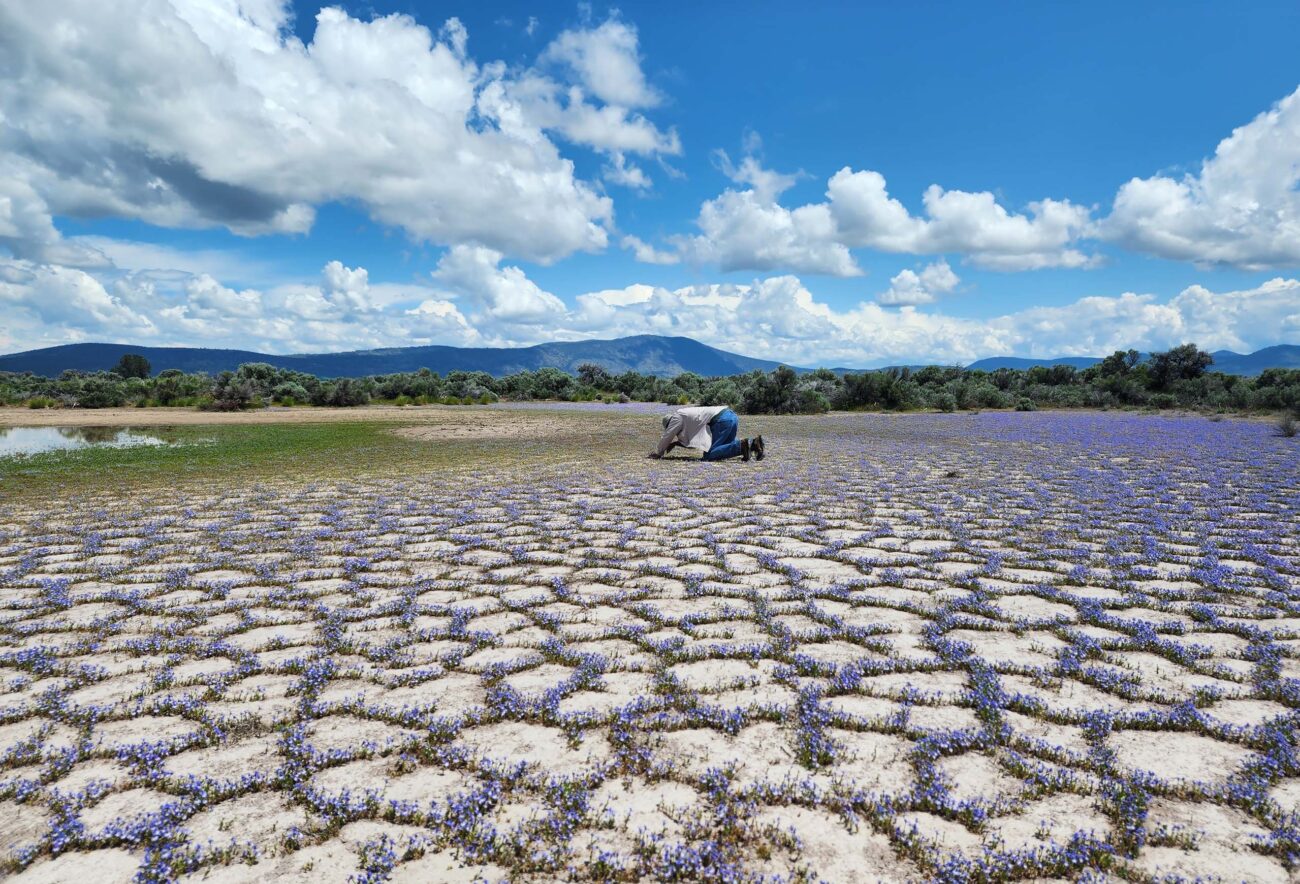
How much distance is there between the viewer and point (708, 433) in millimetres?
15609

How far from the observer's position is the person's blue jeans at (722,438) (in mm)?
15469

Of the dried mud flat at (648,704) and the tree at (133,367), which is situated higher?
the tree at (133,367)

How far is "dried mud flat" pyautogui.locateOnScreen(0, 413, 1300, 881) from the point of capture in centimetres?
246

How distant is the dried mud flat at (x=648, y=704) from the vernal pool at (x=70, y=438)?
13.3 m

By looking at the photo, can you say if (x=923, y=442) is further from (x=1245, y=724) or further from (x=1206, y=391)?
(x=1206, y=391)

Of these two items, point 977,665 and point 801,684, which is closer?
point 801,684

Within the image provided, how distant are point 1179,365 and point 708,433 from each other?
44.7 metres

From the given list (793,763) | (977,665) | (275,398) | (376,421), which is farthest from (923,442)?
(275,398)

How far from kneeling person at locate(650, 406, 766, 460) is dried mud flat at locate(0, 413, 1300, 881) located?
780cm

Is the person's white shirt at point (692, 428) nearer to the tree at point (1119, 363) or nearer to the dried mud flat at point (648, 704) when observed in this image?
the dried mud flat at point (648, 704)

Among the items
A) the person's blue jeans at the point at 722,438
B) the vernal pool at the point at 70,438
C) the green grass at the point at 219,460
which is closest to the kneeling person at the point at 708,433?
the person's blue jeans at the point at 722,438

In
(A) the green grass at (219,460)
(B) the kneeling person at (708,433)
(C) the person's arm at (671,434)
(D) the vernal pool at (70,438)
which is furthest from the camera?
(D) the vernal pool at (70,438)

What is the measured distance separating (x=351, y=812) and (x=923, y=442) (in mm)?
20647

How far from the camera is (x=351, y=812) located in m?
2.63
